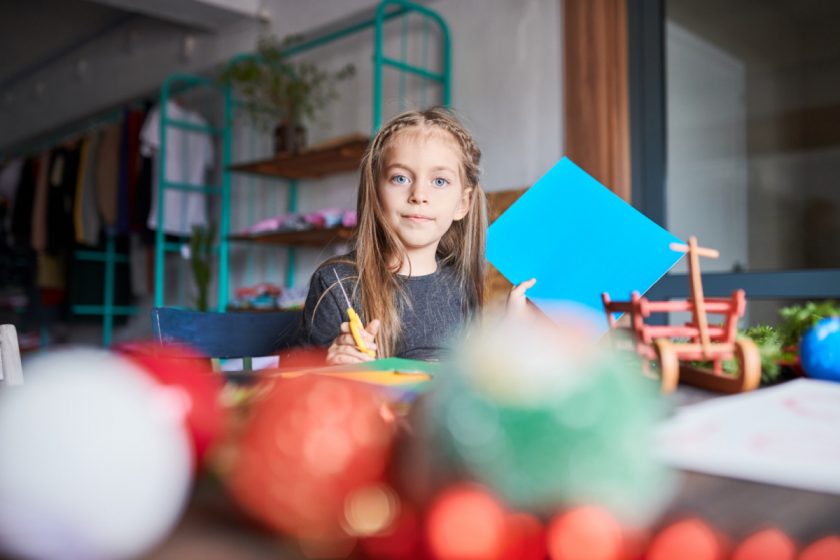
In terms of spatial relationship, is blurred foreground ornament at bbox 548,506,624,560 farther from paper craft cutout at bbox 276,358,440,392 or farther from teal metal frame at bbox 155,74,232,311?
teal metal frame at bbox 155,74,232,311

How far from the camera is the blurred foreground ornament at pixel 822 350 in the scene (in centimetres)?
43

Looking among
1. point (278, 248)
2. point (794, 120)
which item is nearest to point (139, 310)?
point (278, 248)

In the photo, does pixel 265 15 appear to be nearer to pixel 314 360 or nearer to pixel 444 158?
pixel 444 158

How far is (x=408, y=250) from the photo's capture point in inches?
44.2

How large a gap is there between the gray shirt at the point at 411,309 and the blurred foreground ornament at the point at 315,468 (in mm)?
734

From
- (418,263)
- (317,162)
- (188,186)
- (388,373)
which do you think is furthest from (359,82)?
(388,373)

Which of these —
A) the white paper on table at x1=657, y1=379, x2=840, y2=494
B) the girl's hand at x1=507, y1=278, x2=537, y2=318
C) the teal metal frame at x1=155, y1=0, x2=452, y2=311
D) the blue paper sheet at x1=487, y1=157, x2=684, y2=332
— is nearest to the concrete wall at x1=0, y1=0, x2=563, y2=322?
the teal metal frame at x1=155, y1=0, x2=452, y2=311

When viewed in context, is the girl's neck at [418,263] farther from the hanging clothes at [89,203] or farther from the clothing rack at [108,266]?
the hanging clothes at [89,203]

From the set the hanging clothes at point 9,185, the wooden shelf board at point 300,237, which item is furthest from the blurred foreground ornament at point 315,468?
the hanging clothes at point 9,185

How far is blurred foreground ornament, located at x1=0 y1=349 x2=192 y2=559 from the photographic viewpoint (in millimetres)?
157

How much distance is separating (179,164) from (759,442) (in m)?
3.98

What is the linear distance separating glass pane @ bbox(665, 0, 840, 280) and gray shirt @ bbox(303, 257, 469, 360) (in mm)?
1486

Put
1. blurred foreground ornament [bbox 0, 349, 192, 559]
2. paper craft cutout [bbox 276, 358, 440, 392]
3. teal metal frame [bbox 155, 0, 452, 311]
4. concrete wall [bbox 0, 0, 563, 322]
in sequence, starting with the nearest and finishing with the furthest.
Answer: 1. blurred foreground ornament [bbox 0, 349, 192, 559]
2. paper craft cutout [bbox 276, 358, 440, 392]
3. concrete wall [bbox 0, 0, 563, 322]
4. teal metal frame [bbox 155, 0, 452, 311]

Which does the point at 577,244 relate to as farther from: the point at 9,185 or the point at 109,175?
the point at 9,185
